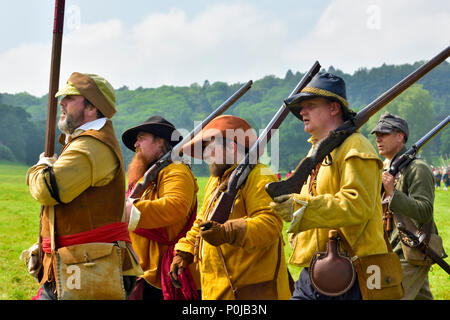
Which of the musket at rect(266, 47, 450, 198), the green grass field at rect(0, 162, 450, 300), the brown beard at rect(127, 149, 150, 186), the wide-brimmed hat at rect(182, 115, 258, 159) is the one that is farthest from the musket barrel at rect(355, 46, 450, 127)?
the green grass field at rect(0, 162, 450, 300)

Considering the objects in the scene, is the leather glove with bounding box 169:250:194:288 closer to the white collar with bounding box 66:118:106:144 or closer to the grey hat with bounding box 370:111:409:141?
the white collar with bounding box 66:118:106:144

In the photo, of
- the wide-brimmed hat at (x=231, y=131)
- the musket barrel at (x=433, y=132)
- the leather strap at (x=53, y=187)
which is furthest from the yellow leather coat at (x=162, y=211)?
the musket barrel at (x=433, y=132)

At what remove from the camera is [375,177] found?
3.84 metres

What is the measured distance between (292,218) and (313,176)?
628 millimetres

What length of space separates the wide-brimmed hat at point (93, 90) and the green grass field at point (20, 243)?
203 inches

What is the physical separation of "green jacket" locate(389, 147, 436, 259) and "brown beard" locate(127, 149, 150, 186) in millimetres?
2702

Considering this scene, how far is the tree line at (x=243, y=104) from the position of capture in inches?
3095

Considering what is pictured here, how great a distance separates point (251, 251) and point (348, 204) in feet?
3.49

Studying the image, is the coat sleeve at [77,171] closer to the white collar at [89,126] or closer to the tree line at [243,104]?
the white collar at [89,126]

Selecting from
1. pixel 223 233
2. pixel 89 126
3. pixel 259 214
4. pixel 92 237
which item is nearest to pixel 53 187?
pixel 92 237

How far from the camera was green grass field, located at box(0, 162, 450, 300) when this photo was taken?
29.4 ft

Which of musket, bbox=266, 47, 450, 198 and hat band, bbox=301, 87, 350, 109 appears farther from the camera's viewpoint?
hat band, bbox=301, 87, 350, 109
